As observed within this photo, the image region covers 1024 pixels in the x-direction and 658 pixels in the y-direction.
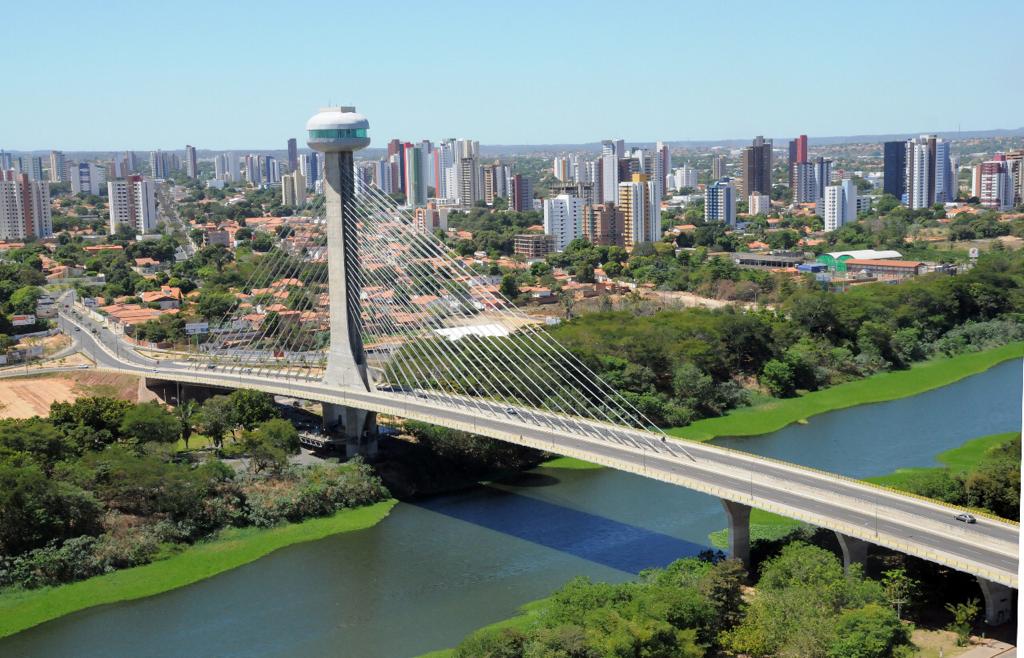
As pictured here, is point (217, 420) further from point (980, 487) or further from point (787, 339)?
point (787, 339)

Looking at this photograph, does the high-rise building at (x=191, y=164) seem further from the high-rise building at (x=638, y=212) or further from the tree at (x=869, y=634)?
the tree at (x=869, y=634)

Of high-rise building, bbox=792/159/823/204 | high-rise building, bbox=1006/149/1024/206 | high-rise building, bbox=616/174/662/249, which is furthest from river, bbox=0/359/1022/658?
high-rise building, bbox=792/159/823/204

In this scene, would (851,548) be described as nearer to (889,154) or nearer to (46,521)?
(46,521)

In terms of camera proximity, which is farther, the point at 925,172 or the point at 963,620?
the point at 925,172

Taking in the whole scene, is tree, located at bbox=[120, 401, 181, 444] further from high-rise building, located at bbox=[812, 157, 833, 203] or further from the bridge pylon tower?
high-rise building, located at bbox=[812, 157, 833, 203]

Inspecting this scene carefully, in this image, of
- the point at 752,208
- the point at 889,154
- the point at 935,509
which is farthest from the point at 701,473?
the point at 889,154

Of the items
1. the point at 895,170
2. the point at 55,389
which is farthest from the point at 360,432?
the point at 895,170

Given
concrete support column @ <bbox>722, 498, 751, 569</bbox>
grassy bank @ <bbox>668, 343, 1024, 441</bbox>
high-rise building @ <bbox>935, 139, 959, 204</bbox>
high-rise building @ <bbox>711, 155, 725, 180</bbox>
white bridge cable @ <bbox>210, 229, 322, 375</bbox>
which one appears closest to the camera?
concrete support column @ <bbox>722, 498, 751, 569</bbox>
